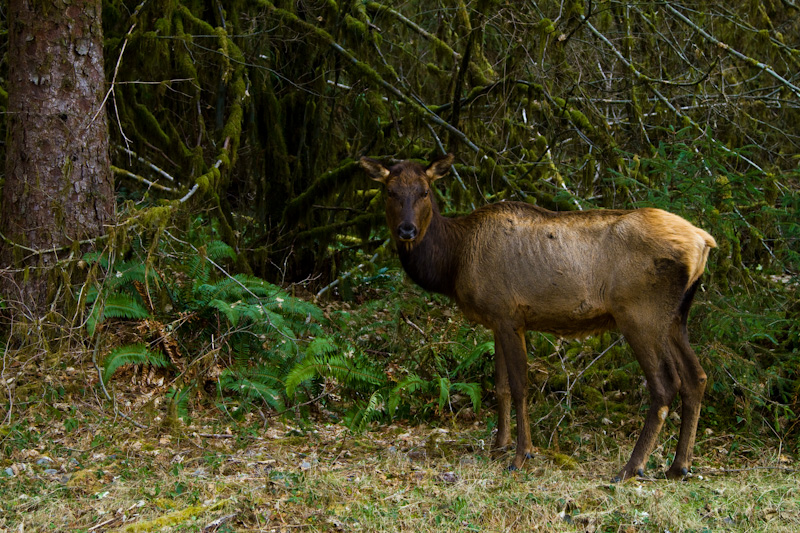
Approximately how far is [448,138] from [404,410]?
166 inches

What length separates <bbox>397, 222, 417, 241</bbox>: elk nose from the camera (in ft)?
25.1

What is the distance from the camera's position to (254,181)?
42.2ft

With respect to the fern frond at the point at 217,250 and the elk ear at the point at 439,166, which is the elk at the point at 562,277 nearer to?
the elk ear at the point at 439,166

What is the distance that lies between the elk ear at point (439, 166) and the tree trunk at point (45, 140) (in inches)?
151

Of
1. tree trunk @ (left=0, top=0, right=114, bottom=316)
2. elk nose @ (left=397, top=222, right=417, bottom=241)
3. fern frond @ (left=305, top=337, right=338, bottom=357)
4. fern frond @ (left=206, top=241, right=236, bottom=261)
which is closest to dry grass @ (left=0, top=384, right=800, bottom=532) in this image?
fern frond @ (left=305, top=337, right=338, bottom=357)

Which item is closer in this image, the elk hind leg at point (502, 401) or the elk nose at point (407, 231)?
the elk nose at point (407, 231)

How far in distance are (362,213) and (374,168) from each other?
141 inches

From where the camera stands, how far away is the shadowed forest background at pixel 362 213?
27.0ft

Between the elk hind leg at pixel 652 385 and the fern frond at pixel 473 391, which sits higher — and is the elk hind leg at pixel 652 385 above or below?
above

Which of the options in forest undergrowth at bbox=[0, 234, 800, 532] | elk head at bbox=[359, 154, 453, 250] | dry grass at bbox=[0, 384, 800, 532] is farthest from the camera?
elk head at bbox=[359, 154, 453, 250]

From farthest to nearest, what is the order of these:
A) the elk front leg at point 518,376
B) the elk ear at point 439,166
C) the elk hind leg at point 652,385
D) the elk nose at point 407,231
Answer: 1. the elk ear at point 439,166
2. the elk nose at point 407,231
3. the elk front leg at point 518,376
4. the elk hind leg at point 652,385

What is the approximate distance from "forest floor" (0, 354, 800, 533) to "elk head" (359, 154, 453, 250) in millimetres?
2230

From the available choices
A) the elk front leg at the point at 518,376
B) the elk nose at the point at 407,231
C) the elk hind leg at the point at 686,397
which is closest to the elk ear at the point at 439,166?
the elk nose at the point at 407,231

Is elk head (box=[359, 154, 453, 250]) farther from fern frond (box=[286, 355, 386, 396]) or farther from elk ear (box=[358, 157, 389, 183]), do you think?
fern frond (box=[286, 355, 386, 396])
